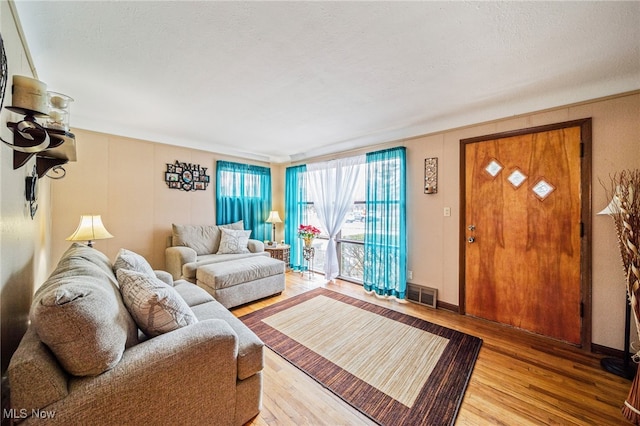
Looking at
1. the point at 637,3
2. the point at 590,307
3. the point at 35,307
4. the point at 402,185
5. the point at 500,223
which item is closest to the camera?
the point at 35,307

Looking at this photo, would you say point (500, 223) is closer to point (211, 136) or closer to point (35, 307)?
point (35, 307)

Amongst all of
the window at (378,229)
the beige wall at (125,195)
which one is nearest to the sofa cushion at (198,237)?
the beige wall at (125,195)

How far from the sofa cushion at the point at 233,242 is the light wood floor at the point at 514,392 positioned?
2.02m

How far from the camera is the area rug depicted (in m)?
1.60

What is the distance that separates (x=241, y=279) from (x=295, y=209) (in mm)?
2094

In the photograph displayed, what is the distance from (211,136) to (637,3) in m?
4.20

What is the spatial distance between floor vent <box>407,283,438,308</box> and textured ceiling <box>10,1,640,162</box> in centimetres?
212

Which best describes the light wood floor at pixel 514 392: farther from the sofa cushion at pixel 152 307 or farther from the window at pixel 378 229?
the window at pixel 378 229

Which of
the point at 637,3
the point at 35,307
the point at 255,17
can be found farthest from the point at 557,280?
the point at 35,307

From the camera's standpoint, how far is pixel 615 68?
1.88 metres

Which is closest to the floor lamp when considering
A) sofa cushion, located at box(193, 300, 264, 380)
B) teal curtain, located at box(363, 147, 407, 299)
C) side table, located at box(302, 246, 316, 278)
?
teal curtain, located at box(363, 147, 407, 299)

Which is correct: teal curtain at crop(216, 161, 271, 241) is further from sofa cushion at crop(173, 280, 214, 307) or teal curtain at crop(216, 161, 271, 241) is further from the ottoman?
sofa cushion at crop(173, 280, 214, 307)

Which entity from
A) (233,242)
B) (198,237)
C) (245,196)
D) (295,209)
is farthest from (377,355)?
(245,196)

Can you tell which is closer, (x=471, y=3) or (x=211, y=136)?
(x=471, y=3)
